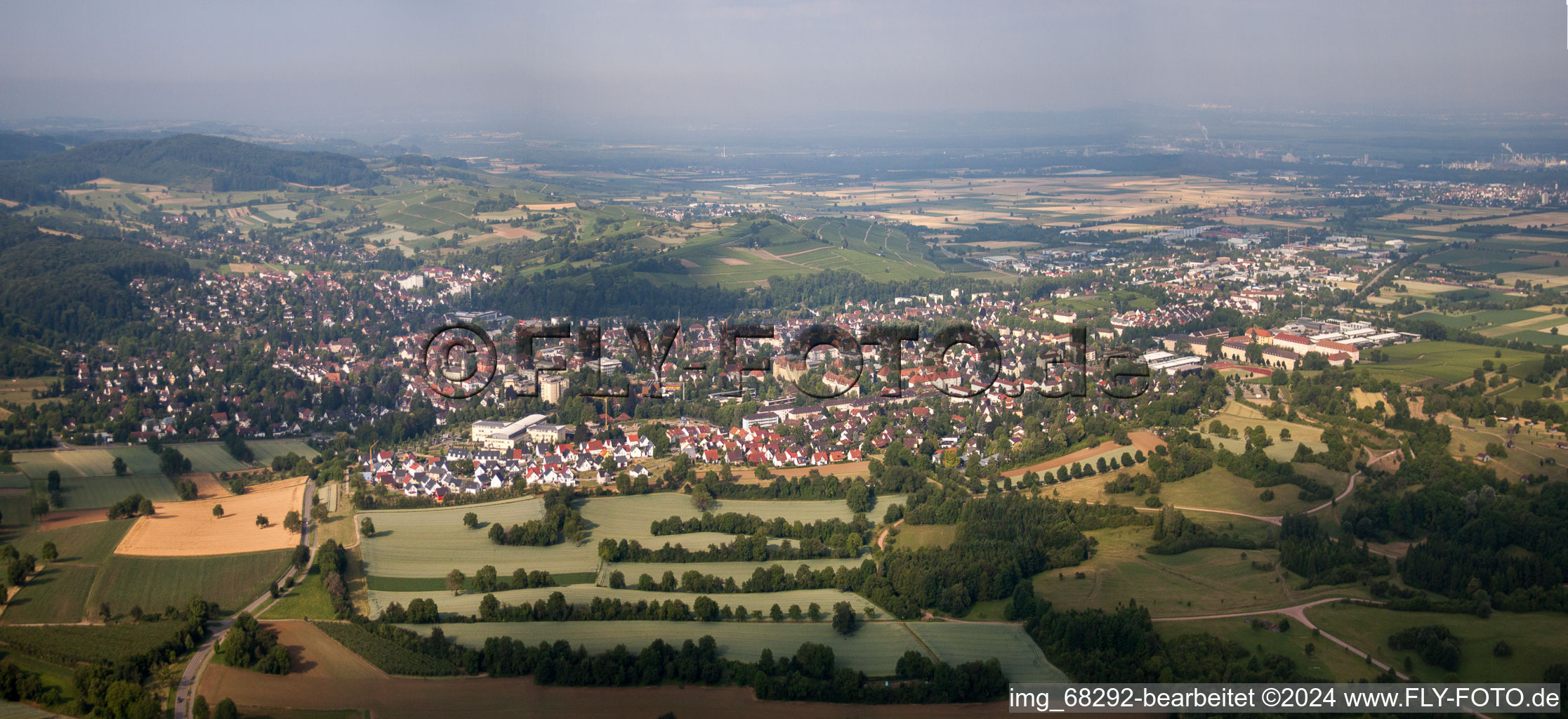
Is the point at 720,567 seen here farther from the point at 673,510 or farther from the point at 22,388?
the point at 22,388

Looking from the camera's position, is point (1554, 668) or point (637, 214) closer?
point (1554, 668)

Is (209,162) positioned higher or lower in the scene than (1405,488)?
higher

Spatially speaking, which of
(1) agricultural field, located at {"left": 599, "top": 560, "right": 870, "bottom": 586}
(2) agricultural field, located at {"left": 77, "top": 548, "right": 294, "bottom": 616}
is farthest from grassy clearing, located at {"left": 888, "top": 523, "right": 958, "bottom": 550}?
(2) agricultural field, located at {"left": 77, "top": 548, "right": 294, "bottom": 616}

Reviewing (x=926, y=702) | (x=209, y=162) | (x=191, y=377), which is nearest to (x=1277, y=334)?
(x=926, y=702)

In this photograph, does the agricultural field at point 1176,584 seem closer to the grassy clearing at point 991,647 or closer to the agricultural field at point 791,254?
the grassy clearing at point 991,647

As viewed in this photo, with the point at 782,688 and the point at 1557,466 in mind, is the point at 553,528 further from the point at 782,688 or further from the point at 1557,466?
the point at 1557,466

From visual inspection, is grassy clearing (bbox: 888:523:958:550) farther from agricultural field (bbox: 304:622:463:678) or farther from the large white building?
the large white building
